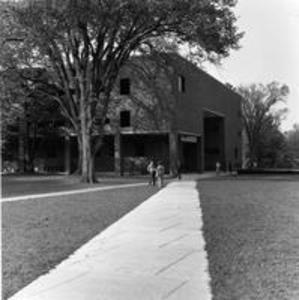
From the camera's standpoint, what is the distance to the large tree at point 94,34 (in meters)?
24.5

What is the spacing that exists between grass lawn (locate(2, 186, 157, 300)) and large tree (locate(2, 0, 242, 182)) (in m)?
11.5

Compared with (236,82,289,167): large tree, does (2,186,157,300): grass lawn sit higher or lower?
lower

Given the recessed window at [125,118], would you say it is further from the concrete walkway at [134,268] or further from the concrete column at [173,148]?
the concrete walkway at [134,268]

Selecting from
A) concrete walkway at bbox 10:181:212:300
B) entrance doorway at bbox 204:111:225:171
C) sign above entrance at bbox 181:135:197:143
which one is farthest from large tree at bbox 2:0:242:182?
entrance doorway at bbox 204:111:225:171

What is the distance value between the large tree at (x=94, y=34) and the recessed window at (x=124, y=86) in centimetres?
1181

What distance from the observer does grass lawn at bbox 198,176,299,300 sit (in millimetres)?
5520

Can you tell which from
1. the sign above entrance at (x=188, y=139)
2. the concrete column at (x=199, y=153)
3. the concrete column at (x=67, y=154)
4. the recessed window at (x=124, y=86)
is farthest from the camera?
the concrete column at (x=199, y=153)

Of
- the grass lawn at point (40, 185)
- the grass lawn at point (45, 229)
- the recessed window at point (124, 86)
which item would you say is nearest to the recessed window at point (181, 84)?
the recessed window at point (124, 86)

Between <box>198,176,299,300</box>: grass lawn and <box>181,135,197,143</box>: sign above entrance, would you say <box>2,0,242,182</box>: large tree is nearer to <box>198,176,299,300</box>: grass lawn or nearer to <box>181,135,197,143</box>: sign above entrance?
<box>198,176,299,300</box>: grass lawn

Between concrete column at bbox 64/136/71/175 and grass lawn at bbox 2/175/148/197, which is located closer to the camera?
grass lawn at bbox 2/175/148/197

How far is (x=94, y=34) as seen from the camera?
28.2m

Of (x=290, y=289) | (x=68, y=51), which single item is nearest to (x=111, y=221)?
(x=290, y=289)

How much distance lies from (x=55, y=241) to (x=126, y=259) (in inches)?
73.5

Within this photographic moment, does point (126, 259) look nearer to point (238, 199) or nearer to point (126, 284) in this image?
point (126, 284)
